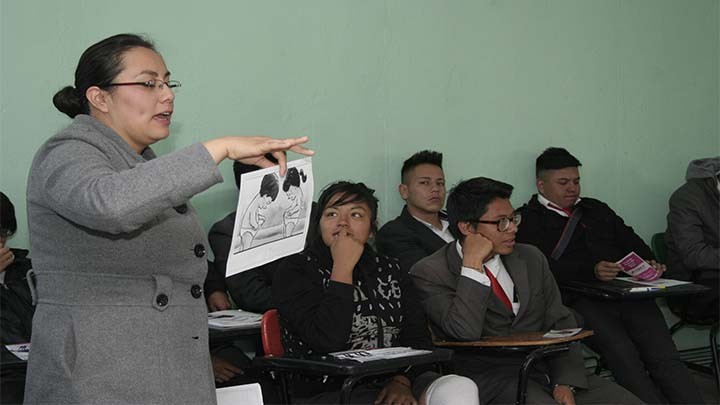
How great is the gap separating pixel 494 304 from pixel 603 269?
1.26 meters

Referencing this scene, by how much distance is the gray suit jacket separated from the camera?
364cm

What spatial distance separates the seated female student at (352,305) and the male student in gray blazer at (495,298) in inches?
11.5

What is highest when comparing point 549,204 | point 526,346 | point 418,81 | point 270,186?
point 418,81

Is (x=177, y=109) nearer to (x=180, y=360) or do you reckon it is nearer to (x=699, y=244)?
(x=180, y=360)

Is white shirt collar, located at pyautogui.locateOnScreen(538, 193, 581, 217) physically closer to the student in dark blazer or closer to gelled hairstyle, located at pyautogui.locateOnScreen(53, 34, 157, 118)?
the student in dark blazer

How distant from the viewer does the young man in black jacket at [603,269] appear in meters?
4.70

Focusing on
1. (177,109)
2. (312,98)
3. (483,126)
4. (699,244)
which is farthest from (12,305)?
(699,244)

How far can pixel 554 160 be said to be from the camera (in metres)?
5.53

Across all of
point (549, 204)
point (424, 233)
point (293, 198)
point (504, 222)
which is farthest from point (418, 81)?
point (293, 198)

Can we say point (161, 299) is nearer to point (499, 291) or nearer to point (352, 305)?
point (352, 305)

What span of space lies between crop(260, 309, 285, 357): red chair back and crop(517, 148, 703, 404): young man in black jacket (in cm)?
217

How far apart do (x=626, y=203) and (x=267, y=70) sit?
115 inches

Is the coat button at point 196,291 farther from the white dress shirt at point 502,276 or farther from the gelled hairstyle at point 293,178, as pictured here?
the white dress shirt at point 502,276

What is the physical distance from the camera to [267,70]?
468cm
